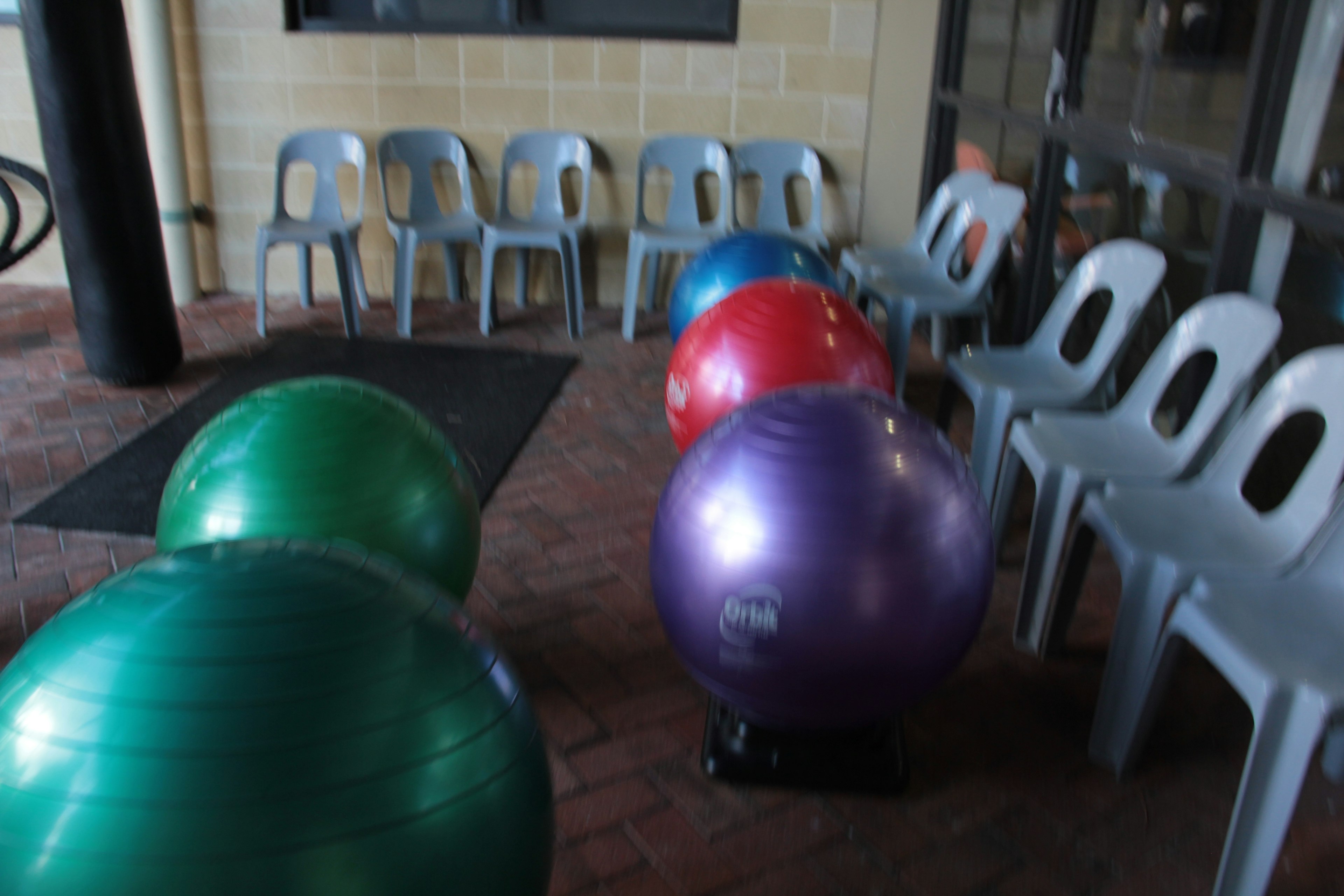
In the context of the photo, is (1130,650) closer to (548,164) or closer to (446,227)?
(446,227)

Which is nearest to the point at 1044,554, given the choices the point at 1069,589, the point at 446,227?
the point at 1069,589

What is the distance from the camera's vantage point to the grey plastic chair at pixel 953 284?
4.04m

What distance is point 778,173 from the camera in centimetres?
539

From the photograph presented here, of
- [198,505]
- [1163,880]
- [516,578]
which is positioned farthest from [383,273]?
[1163,880]

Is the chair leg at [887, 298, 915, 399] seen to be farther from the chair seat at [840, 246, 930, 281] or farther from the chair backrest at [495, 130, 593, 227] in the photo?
the chair backrest at [495, 130, 593, 227]

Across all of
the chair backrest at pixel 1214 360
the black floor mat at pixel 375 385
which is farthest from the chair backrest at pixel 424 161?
the chair backrest at pixel 1214 360

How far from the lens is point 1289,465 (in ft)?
8.85

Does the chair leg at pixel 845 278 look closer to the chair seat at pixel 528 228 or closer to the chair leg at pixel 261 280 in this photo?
the chair seat at pixel 528 228

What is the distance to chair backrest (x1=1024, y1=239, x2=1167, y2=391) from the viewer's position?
119 inches

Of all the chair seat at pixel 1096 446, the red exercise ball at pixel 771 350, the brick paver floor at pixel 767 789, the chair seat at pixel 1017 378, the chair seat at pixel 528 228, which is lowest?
the brick paver floor at pixel 767 789

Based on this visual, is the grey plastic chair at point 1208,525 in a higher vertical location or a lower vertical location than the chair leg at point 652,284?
higher

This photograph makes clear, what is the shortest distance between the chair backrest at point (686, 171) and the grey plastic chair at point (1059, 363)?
2241 millimetres

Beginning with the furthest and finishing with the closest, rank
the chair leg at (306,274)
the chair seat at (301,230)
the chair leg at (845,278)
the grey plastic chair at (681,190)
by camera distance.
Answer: the chair leg at (306,274) < the grey plastic chair at (681,190) < the chair seat at (301,230) < the chair leg at (845,278)

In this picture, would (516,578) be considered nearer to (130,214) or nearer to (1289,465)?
(1289,465)
